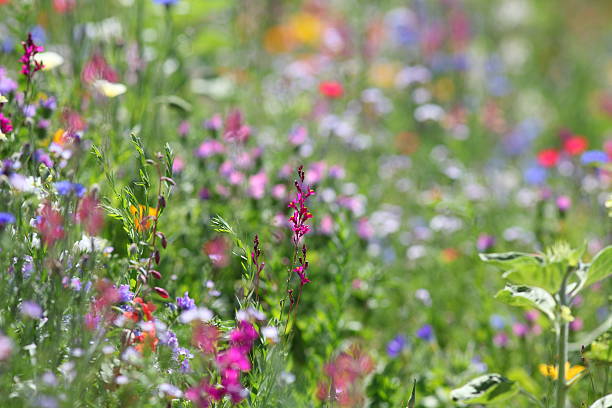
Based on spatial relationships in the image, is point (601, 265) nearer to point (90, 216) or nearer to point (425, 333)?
point (425, 333)

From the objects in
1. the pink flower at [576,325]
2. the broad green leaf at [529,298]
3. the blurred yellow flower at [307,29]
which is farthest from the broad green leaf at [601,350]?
the blurred yellow flower at [307,29]

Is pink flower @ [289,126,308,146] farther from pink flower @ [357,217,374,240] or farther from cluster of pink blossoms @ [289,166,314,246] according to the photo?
cluster of pink blossoms @ [289,166,314,246]

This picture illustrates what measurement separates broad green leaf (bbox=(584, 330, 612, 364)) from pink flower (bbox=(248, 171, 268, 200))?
3.72 feet

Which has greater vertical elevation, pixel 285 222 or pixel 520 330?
pixel 285 222

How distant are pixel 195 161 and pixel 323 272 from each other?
622mm

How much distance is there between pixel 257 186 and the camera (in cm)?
229

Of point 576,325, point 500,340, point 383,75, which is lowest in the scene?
point 383,75

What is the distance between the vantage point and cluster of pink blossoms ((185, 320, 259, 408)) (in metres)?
1.22

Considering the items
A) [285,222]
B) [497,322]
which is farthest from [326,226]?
[497,322]

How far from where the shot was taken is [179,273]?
6.82 feet

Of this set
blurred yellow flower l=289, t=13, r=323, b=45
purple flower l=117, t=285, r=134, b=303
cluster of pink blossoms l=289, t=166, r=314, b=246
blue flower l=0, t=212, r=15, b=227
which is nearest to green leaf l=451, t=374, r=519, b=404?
cluster of pink blossoms l=289, t=166, r=314, b=246

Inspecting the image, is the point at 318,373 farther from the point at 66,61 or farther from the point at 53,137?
the point at 66,61

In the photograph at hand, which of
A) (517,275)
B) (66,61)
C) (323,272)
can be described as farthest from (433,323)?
(66,61)

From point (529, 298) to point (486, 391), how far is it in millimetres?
216
